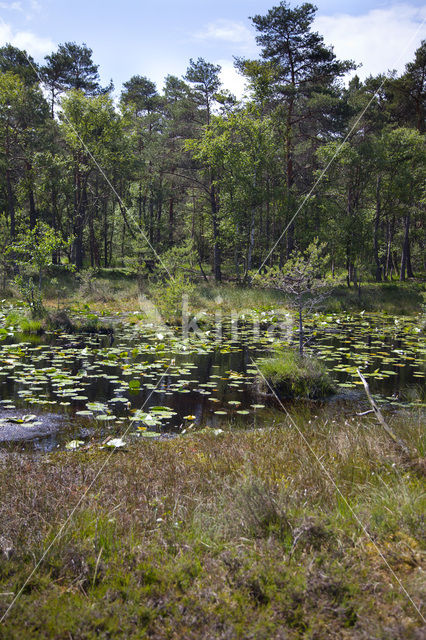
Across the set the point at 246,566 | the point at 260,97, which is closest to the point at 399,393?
the point at 246,566

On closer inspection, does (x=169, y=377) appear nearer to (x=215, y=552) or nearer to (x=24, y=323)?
(x=215, y=552)

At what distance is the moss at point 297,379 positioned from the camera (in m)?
6.77

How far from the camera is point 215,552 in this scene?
7.77 feet

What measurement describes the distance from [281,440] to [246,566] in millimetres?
2372

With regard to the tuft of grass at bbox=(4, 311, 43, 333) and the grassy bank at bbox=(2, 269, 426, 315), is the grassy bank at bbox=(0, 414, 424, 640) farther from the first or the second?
the grassy bank at bbox=(2, 269, 426, 315)

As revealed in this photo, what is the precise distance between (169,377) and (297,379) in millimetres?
2270

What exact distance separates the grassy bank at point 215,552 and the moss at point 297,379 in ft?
10.1

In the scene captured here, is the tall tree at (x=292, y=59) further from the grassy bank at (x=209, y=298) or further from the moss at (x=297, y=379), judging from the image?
the moss at (x=297, y=379)

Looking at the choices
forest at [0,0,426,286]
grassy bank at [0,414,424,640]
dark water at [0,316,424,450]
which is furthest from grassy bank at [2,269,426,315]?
grassy bank at [0,414,424,640]

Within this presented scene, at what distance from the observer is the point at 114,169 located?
27.0m

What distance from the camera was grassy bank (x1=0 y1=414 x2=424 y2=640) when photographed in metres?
1.88

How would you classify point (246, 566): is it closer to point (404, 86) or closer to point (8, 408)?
point (8, 408)

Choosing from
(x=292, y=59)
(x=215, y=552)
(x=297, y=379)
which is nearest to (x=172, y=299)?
(x=297, y=379)

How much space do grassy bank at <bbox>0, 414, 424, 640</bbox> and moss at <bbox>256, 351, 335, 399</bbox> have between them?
10.1 ft
